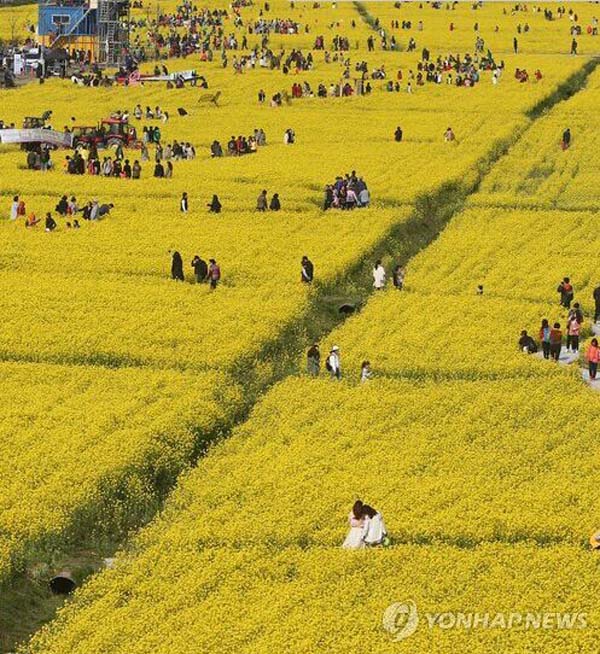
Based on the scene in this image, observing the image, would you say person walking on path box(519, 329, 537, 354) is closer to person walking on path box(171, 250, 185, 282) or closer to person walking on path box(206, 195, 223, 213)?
person walking on path box(171, 250, 185, 282)

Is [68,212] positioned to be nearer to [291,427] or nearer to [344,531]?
[291,427]

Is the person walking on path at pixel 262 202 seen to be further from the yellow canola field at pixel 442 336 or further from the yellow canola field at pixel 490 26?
the yellow canola field at pixel 490 26

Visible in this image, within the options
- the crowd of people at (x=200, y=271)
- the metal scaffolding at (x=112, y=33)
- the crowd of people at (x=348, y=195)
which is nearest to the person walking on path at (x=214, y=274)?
the crowd of people at (x=200, y=271)

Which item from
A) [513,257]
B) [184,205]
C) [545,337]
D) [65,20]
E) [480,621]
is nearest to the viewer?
[480,621]

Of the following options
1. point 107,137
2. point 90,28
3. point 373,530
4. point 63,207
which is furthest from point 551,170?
point 90,28

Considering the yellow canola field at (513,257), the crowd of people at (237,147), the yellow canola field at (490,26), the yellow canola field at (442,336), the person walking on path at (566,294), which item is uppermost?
the yellow canola field at (490,26)

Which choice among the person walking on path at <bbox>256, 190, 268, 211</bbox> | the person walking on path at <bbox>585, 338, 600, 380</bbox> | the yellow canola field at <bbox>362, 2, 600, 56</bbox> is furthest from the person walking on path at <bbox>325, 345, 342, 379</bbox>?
the yellow canola field at <bbox>362, 2, 600, 56</bbox>
